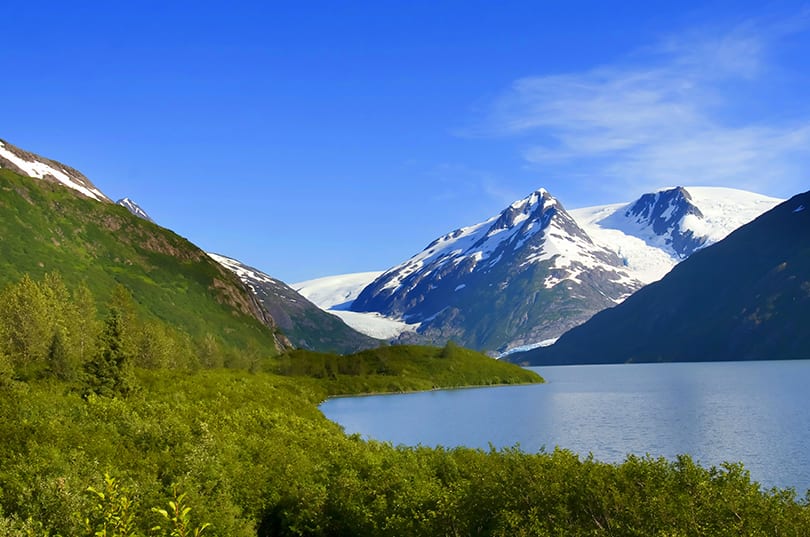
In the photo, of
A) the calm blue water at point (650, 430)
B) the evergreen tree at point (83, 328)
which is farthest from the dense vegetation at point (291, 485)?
the evergreen tree at point (83, 328)

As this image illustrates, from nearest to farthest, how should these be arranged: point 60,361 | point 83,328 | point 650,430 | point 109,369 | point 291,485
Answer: point 291,485, point 109,369, point 60,361, point 650,430, point 83,328

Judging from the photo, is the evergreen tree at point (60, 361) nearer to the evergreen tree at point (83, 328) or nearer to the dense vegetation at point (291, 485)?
the dense vegetation at point (291, 485)

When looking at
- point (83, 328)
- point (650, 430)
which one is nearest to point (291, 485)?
point (650, 430)

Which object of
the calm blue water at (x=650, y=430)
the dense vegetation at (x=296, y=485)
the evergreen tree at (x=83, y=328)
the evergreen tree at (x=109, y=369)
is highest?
the evergreen tree at (x=83, y=328)

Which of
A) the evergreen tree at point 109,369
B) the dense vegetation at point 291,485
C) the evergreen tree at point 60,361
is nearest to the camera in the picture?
the dense vegetation at point 291,485

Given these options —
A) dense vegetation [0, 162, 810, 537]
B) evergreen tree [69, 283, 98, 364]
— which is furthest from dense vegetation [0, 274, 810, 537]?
evergreen tree [69, 283, 98, 364]

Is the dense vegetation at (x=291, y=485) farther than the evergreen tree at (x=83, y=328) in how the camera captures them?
No

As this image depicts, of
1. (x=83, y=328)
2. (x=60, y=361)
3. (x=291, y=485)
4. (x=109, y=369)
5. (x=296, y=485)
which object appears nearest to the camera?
(x=296, y=485)

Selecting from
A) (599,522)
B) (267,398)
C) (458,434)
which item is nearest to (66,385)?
(267,398)

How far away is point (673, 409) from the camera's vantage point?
601 feet

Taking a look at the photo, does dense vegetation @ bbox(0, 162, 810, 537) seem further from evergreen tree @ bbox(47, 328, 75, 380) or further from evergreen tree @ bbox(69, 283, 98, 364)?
evergreen tree @ bbox(69, 283, 98, 364)

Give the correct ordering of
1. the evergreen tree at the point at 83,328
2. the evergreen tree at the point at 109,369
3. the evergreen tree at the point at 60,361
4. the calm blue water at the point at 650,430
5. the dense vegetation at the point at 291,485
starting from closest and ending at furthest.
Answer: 1. the dense vegetation at the point at 291,485
2. the evergreen tree at the point at 109,369
3. the calm blue water at the point at 650,430
4. the evergreen tree at the point at 60,361
5. the evergreen tree at the point at 83,328

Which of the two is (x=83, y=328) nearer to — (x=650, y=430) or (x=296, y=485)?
Answer: (x=650, y=430)

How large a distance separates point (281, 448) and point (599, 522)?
1460 inches
